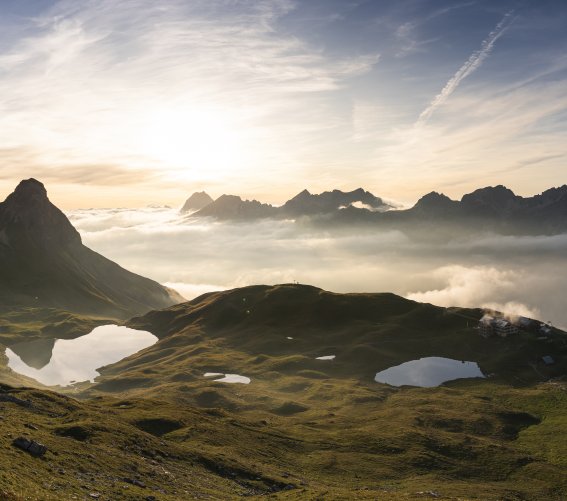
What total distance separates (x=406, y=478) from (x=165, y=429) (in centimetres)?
4327

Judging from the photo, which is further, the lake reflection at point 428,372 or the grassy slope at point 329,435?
the lake reflection at point 428,372

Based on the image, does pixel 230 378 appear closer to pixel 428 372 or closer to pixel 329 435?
pixel 428 372

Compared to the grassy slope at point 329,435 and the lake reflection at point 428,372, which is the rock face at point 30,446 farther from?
the lake reflection at point 428,372

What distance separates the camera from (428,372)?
172m

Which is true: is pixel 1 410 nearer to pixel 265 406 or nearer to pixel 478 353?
pixel 265 406

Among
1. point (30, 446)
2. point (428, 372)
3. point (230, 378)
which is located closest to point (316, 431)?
point (30, 446)

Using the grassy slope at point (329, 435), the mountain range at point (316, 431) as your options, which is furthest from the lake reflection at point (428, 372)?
the grassy slope at point (329, 435)

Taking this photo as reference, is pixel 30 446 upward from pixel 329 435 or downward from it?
upward

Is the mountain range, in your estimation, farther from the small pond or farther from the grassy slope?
the small pond

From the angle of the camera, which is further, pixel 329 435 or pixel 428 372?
pixel 428 372

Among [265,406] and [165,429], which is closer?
[165,429]

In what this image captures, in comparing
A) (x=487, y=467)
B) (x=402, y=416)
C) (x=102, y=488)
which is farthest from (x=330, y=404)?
(x=102, y=488)

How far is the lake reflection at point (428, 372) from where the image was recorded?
166538mm

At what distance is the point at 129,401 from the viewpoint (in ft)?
374
